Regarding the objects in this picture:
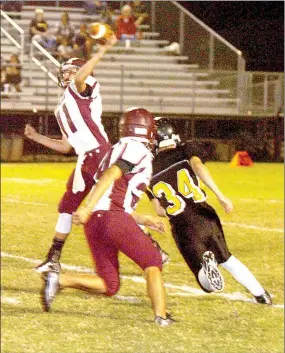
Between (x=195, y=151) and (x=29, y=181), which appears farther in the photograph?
(x=29, y=181)

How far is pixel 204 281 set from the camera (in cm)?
671

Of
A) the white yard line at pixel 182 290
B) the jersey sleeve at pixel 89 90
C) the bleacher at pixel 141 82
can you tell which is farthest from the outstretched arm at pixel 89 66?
the bleacher at pixel 141 82

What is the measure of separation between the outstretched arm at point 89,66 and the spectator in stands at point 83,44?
15.2 meters

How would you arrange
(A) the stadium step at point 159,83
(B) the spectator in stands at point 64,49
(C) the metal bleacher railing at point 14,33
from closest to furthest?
(B) the spectator in stands at point 64,49 → (C) the metal bleacher railing at point 14,33 → (A) the stadium step at point 159,83

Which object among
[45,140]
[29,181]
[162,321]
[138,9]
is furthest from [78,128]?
[138,9]

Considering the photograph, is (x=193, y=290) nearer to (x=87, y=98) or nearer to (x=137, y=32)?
(x=87, y=98)

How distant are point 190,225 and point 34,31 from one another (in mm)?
16624

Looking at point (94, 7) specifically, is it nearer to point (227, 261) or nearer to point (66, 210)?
point (66, 210)

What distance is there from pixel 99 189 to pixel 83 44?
17031 mm

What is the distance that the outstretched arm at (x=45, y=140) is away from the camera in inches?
229

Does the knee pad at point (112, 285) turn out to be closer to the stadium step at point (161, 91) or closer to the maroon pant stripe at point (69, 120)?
the maroon pant stripe at point (69, 120)

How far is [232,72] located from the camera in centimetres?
2284

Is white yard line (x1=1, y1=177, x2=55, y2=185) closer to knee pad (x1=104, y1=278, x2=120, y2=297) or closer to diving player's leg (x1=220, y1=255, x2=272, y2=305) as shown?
diving player's leg (x1=220, y1=255, x2=272, y2=305)

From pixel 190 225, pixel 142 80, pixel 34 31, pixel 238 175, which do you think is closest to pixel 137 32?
pixel 142 80
